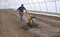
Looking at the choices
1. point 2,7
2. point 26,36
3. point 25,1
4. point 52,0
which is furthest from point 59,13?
point 2,7

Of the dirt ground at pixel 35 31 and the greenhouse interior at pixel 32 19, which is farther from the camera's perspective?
the greenhouse interior at pixel 32 19

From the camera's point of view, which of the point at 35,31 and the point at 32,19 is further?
the point at 32,19

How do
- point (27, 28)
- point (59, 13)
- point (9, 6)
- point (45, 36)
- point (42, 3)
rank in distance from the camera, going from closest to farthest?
point (45, 36) < point (27, 28) < point (59, 13) < point (42, 3) < point (9, 6)

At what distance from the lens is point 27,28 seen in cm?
1361

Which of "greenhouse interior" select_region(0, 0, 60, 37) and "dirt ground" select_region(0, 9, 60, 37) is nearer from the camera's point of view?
"dirt ground" select_region(0, 9, 60, 37)

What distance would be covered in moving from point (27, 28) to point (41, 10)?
1490 cm

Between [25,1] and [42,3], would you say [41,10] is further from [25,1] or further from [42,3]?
[25,1]

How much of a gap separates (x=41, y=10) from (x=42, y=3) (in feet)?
4.50

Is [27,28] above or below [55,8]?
below

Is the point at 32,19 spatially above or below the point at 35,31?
above

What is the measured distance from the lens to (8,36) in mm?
11266

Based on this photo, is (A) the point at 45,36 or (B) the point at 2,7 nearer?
(A) the point at 45,36

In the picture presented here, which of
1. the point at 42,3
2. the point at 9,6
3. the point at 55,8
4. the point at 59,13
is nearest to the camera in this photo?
the point at 59,13

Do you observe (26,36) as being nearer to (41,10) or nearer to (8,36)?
(8,36)
